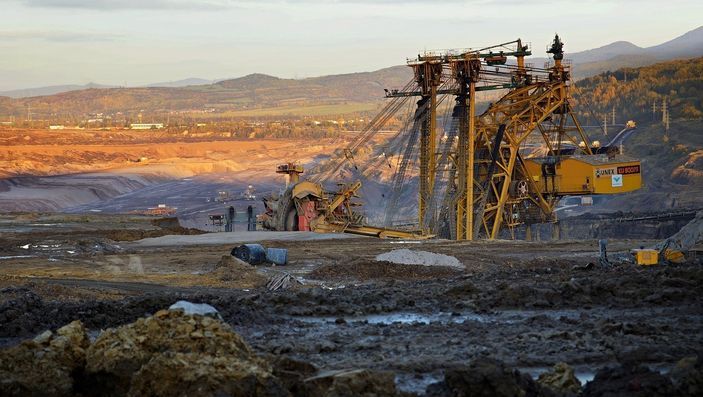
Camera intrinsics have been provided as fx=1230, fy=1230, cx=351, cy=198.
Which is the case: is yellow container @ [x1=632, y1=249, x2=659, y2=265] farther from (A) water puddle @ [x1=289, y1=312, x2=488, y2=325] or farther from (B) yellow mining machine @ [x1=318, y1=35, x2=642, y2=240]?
(B) yellow mining machine @ [x1=318, y1=35, x2=642, y2=240]

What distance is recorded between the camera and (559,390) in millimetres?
12453

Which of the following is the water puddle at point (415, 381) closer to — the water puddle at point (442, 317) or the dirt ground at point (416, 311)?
the dirt ground at point (416, 311)

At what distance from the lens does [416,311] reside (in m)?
19.6

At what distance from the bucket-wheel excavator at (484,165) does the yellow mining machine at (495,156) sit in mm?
39

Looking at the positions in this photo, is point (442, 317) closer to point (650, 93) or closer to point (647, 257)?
point (647, 257)

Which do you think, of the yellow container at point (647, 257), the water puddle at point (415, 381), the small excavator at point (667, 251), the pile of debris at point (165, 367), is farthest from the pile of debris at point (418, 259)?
the pile of debris at point (165, 367)

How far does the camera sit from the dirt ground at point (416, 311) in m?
14.9

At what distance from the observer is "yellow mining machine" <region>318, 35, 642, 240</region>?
4688cm

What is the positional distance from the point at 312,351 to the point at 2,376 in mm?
4218

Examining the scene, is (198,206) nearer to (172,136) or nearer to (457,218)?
(457,218)

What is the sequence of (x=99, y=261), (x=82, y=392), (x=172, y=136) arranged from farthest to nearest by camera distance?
(x=172, y=136)
(x=99, y=261)
(x=82, y=392)

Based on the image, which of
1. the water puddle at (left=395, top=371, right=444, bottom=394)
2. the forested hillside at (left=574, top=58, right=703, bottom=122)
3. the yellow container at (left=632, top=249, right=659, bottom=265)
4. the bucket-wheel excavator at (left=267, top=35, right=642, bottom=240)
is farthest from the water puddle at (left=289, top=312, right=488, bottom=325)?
the forested hillside at (left=574, top=58, right=703, bottom=122)

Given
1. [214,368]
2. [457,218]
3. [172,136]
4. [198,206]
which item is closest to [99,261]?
[457,218]

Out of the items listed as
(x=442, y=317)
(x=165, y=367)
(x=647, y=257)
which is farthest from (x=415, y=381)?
(x=647, y=257)
